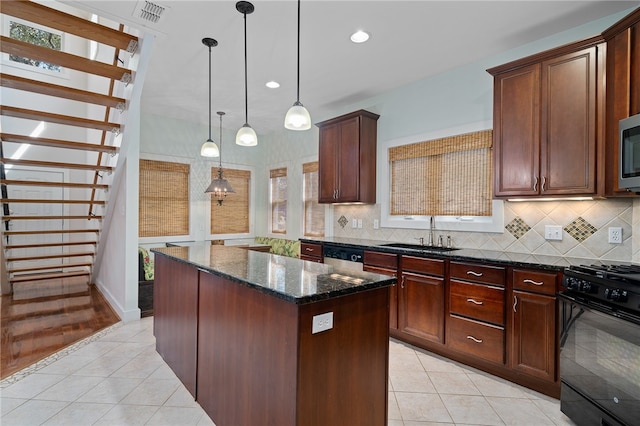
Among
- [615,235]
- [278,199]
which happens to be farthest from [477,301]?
[278,199]

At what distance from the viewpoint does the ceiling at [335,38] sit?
8.19 ft

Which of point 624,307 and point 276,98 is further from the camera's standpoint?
point 276,98

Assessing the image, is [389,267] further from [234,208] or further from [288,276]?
[234,208]

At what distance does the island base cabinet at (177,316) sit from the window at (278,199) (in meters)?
3.22

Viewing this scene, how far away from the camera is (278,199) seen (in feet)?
20.6

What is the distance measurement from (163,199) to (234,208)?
51.2 inches

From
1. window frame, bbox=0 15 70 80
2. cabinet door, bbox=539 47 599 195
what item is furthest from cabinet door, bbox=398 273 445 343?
window frame, bbox=0 15 70 80

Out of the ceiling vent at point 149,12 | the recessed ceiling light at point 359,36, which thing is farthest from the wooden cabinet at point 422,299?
the ceiling vent at point 149,12

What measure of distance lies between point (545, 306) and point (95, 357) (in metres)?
3.76

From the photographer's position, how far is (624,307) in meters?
1.72

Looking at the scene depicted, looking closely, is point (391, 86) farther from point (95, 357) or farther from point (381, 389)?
point (95, 357)

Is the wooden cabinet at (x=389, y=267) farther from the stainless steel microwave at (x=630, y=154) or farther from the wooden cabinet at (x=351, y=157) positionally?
the stainless steel microwave at (x=630, y=154)

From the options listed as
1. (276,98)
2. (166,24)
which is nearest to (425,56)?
(276,98)

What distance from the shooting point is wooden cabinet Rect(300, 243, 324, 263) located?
13.6 feet
